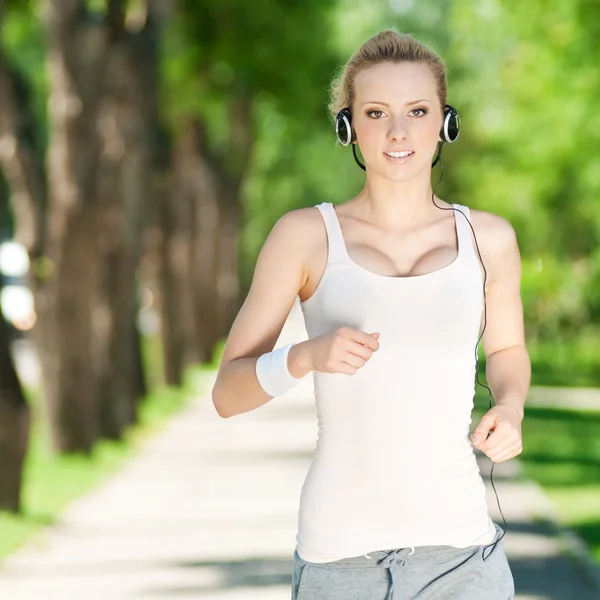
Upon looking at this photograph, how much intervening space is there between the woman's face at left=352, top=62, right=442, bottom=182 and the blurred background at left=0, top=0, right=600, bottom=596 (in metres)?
0.54

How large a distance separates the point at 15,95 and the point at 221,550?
5.47 metres

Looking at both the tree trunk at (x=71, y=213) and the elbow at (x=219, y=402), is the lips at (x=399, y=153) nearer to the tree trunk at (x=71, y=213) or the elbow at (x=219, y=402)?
the elbow at (x=219, y=402)

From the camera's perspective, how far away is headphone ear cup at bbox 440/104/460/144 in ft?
13.1

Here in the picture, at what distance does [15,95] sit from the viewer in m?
14.9

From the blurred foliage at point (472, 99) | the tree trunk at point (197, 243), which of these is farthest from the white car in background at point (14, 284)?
the tree trunk at point (197, 243)

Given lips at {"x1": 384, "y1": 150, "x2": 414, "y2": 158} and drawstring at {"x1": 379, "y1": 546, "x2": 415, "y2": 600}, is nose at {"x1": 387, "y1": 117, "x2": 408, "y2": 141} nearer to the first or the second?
lips at {"x1": 384, "y1": 150, "x2": 414, "y2": 158}

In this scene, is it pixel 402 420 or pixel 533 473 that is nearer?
pixel 402 420

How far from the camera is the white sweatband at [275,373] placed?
373cm

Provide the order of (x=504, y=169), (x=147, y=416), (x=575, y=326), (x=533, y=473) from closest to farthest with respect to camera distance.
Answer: (x=533, y=473), (x=147, y=416), (x=575, y=326), (x=504, y=169)

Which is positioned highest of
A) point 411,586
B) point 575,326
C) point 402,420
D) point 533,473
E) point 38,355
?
point 402,420

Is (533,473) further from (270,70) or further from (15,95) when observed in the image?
(270,70)

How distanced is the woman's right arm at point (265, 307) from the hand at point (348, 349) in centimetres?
34

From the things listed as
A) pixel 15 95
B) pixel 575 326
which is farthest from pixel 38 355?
pixel 575 326

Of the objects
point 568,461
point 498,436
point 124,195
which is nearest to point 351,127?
point 498,436
